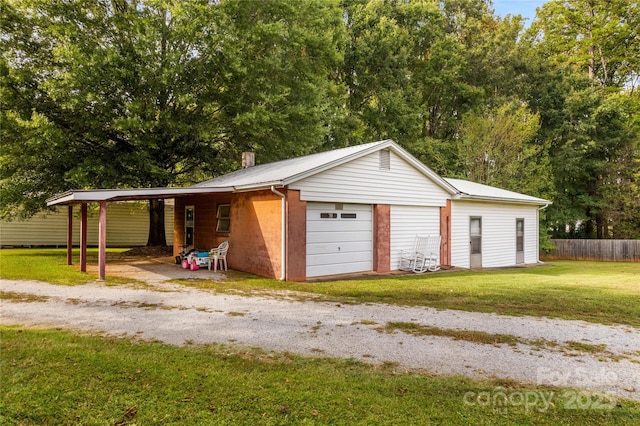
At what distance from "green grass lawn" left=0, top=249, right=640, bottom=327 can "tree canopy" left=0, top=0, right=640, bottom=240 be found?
18.3 ft

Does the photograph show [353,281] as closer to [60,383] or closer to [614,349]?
[614,349]

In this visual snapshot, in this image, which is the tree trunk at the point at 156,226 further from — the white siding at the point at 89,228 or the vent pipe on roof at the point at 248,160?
the vent pipe on roof at the point at 248,160

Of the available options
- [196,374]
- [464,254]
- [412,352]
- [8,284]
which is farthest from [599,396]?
[464,254]

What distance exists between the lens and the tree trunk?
18.1m

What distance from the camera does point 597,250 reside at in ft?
69.1

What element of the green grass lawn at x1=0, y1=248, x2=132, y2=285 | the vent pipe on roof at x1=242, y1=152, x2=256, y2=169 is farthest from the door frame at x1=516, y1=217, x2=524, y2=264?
the green grass lawn at x1=0, y1=248, x2=132, y2=285

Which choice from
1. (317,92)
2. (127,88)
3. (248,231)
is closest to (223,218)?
(248,231)

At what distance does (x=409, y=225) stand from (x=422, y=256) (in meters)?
1.09

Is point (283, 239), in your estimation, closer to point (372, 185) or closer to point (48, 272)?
point (372, 185)

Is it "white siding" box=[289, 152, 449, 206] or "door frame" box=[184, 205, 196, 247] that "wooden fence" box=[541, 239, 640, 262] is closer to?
"white siding" box=[289, 152, 449, 206]

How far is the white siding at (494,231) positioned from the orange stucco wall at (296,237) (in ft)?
21.3

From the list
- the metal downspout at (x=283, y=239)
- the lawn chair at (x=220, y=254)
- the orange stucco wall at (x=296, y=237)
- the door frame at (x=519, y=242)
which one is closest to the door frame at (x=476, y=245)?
the door frame at (x=519, y=242)

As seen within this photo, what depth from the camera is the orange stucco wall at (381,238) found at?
472 inches

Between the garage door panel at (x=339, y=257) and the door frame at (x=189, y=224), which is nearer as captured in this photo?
the garage door panel at (x=339, y=257)
